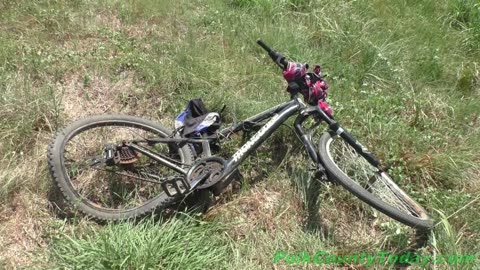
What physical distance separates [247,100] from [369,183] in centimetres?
141

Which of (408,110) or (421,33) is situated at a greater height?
(421,33)

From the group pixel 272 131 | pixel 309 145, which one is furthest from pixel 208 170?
pixel 309 145

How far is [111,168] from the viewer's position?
3494 millimetres

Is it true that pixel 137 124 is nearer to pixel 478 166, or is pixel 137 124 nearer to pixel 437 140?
pixel 437 140

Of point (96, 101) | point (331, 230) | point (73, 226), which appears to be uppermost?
point (96, 101)

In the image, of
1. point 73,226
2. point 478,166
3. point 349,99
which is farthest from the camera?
point 349,99

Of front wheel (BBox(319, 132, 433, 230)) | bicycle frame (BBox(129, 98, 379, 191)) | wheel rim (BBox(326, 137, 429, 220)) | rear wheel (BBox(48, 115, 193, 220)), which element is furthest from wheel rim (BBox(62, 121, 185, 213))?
wheel rim (BBox(326, 137, 429, 220))

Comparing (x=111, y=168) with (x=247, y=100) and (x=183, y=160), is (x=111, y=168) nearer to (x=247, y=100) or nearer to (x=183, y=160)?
(x=183, y=160)

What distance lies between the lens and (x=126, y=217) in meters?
3.21

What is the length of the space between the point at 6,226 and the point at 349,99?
3205mm

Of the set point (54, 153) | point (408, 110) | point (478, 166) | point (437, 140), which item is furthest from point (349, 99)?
point (54, 153)

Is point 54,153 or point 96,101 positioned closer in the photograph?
point 54,153

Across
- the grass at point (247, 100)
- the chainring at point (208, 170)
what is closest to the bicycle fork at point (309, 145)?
the grass at point (247, 100)

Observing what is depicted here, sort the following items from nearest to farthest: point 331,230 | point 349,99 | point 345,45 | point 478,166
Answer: point 331,230 < point 478,166 < point 349,99 < point 345,45
